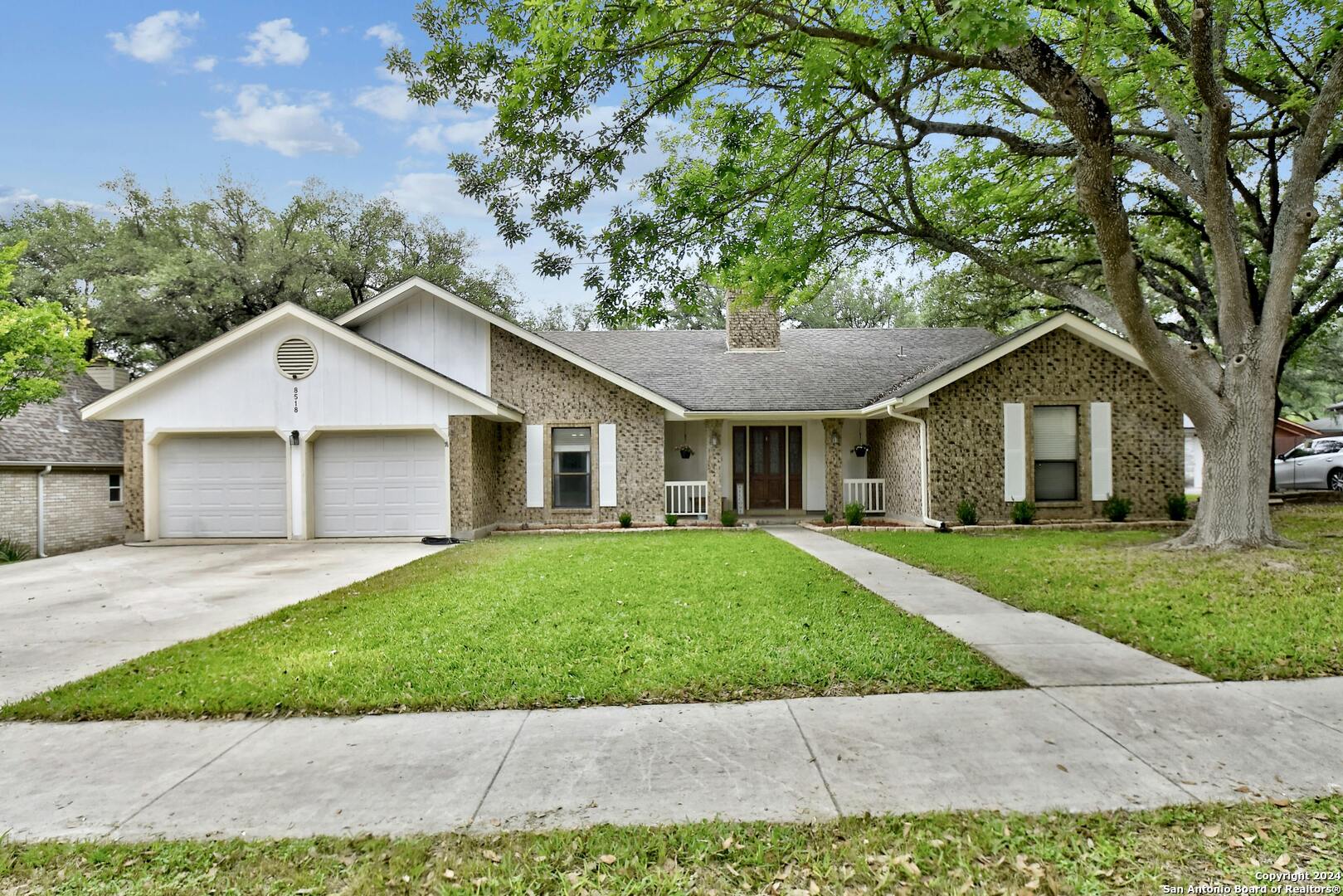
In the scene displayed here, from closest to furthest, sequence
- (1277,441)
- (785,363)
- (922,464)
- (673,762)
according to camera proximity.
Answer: (673,762), (922,464), (785,363), (1277,441)

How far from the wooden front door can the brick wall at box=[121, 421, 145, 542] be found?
1339 centimetres

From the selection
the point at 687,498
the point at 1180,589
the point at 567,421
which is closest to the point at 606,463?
the point at 567,421

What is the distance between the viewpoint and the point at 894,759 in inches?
134

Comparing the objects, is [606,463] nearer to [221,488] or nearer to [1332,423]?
[221,488]

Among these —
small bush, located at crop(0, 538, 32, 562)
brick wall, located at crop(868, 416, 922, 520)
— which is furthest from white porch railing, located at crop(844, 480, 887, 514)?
small bush, located at crop(0, 538, 32, 562)

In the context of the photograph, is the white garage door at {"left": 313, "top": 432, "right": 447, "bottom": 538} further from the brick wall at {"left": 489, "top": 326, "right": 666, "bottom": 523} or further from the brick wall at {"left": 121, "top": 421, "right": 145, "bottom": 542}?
the brick wall at {"left": 121, "top": 421, "right": 145, "bottom": 542}

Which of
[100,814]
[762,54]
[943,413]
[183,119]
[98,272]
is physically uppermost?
[183,119]

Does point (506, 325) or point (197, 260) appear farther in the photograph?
point (197, 260)

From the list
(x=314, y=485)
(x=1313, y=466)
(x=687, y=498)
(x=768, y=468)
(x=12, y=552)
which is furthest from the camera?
(x=1313, y=466)

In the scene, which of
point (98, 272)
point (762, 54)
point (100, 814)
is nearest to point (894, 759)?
point (100, 814)

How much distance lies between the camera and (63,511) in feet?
48.4

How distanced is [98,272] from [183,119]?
6.44 meters

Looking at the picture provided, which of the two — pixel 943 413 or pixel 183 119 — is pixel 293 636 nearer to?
pixel 943 413

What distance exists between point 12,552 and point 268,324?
6619 mm
